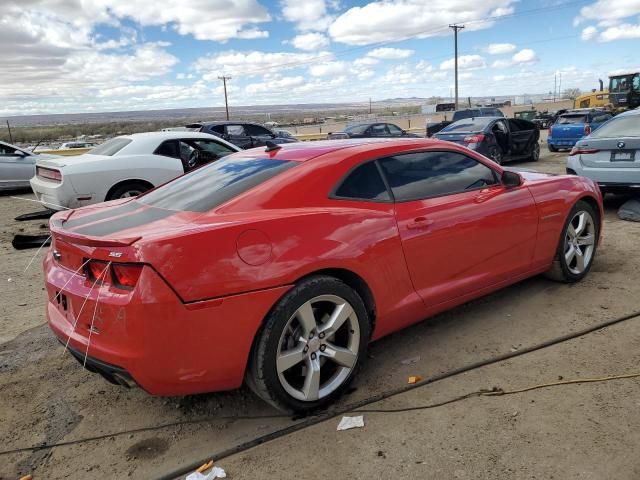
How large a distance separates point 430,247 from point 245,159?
1.39m

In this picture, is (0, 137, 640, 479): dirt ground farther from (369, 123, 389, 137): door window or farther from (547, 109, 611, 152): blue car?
(369, 123, 389, 137): door window

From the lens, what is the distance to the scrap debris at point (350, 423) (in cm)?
276

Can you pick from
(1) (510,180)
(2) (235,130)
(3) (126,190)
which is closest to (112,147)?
(3) (126,190)

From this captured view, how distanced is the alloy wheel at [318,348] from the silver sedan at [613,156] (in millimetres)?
5407

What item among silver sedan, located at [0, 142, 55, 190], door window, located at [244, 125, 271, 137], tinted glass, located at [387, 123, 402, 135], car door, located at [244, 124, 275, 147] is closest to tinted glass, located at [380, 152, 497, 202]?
silver sedan, located at [0, 142, 55, 190]

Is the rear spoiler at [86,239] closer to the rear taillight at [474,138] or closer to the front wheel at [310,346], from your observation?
the front wheel at [310,346]

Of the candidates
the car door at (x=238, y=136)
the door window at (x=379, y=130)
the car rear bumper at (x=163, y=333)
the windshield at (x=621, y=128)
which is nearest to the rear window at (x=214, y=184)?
the car rear bumper at (x=163, y=333)

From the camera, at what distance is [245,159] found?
11.9ft

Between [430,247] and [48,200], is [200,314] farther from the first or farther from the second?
[48,200]

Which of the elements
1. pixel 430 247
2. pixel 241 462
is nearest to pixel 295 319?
pixel 241 462

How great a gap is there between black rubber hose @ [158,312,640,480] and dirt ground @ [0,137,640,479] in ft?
0.14

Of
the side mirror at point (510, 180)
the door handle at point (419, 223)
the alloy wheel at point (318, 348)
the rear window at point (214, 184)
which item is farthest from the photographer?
the side mirror at point (510, 180)

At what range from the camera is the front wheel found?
2668 mm

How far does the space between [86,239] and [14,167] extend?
11754mm
